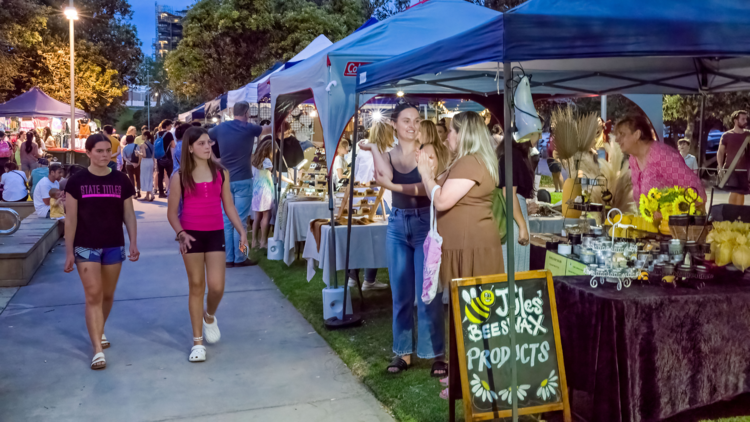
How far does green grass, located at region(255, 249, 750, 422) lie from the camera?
3996 millimetres

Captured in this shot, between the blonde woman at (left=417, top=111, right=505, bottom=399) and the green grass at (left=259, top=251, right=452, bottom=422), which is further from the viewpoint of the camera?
the green grass at (left=259, top=251, right=452, bottom=422)

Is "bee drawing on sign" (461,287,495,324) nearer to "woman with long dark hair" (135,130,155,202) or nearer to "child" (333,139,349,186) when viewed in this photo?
"child" (333,139,349,186)

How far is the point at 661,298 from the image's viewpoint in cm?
332

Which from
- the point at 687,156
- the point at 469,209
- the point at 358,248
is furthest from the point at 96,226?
the point at 687,156

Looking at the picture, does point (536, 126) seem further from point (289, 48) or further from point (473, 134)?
point (289, 48)

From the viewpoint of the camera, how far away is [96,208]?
4680mm

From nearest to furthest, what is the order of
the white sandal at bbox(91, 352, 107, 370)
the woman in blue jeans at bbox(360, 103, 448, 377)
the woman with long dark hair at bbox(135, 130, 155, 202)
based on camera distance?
the woman in blue jeans at bbox(360, 103, 448, 377) < the white sandal at bbox(91, 352, 107, 370) < the woman with long dark hair at bbox(135, 130, 155, 202)

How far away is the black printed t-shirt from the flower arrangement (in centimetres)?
373

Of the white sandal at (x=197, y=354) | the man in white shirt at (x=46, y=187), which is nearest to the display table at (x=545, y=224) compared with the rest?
the white sandal at (x=197, y=354)

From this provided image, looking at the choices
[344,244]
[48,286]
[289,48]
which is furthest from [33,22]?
[344,244]

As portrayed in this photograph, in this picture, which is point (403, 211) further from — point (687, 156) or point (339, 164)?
point (687, 156)

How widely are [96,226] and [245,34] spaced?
79.2ft

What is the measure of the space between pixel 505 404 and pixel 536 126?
4.77ft

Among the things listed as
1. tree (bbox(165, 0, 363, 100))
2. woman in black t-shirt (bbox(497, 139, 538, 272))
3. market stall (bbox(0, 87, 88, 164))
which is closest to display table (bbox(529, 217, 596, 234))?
woman in black t-shirt (bbox(497, 139, 538, 272))
